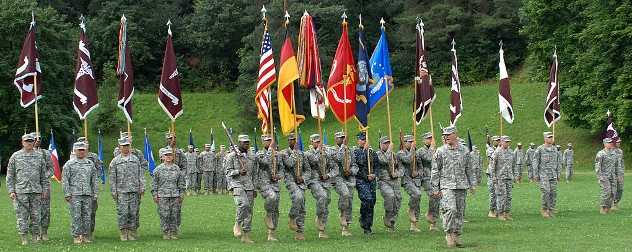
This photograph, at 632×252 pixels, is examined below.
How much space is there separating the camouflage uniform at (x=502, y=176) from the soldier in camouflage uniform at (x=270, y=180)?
5.92 m

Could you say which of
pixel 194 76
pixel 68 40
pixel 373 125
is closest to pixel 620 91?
pixel 373 125

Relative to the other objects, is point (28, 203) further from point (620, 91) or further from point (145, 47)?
point (145, 47)

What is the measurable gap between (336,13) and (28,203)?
45.8 m

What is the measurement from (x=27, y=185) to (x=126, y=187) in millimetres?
1825

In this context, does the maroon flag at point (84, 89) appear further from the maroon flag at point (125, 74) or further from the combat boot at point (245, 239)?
the combat boot at point (245, 239)

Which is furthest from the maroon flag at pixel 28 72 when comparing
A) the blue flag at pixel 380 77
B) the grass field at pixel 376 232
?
the blue flag at pixel 380 77

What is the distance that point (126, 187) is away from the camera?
46.1ft

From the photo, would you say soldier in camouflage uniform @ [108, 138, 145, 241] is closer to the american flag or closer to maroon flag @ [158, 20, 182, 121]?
maroon flag @ [158, 20, 182, 121]

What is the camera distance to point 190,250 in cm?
1225

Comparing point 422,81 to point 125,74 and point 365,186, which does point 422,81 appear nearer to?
point 365,186

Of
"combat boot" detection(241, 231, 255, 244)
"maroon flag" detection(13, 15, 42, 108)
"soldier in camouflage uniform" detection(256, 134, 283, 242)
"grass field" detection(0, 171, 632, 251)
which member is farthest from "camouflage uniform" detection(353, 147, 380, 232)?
"maroon flag" detection(13, 15, 42, 108)

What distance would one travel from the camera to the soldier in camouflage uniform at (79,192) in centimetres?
1353

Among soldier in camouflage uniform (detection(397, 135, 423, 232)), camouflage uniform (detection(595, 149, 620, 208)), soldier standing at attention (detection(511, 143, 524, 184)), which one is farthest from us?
soldier standing at attention (detection(511, 143, 524, 184))

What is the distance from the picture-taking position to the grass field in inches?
493
